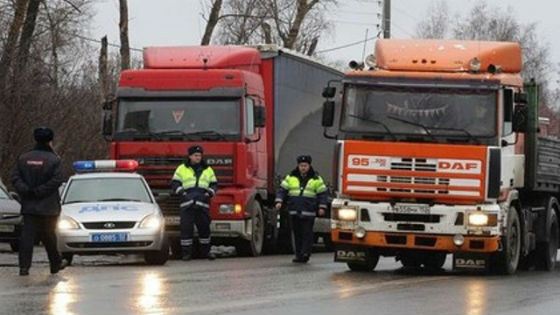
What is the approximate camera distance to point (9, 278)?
18500 mm

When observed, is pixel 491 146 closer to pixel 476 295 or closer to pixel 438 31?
pixel 476 295

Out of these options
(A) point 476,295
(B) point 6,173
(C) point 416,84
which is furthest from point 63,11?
(A) point 476,295

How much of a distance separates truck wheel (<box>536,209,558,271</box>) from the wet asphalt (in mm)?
Answer: 914

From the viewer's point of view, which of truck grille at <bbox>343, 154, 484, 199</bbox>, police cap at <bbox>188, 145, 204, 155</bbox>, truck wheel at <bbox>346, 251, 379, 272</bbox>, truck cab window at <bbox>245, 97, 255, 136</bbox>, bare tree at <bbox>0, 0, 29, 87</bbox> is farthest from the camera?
bare tree at <bbox>0, 0, 29, 87</bbox>

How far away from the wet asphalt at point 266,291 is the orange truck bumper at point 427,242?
16.2 inches

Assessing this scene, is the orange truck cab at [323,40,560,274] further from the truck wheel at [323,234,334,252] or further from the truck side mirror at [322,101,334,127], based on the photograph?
the truck wheel at [323,234,334,252]

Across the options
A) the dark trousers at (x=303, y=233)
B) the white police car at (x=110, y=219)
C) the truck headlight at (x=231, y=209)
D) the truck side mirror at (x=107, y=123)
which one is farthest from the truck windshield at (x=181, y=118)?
the dark trousers at (x=303, y=233)

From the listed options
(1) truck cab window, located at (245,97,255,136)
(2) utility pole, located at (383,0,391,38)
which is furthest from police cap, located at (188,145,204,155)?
(2) utility pole, located at (383,0,391,38)

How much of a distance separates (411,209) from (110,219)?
15.8ft

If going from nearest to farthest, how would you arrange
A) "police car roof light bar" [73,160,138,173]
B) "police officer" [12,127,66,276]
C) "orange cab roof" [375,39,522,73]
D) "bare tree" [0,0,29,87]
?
"police officer" [12,127,66,276] < "orange cab roof" [375,39,522,73] < "police car roof light bar" [73,160,138,173] < "bare tree" [0,0,29,87]

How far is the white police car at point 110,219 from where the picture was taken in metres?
22.0

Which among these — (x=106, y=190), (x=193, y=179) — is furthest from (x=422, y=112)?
(x=106, y=190)

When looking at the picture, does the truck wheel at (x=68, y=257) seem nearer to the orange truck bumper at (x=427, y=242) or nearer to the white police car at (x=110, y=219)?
the white police car at (x=110, y=219)

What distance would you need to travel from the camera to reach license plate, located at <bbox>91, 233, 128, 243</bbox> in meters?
22.0
